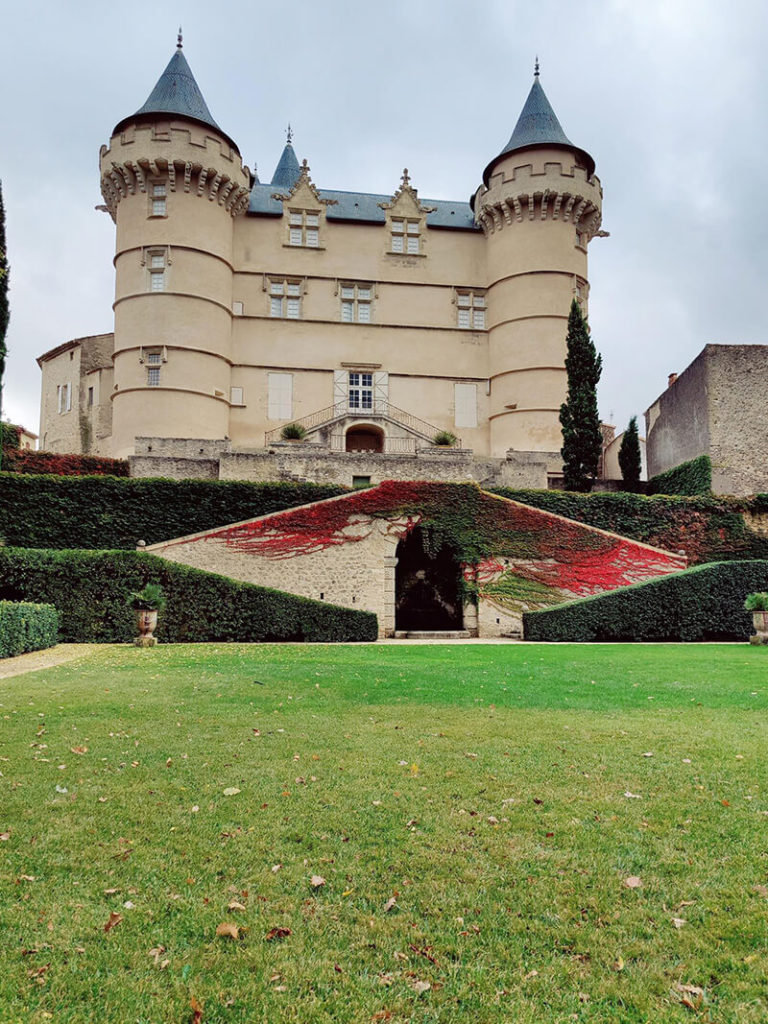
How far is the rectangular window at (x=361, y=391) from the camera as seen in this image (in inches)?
1455

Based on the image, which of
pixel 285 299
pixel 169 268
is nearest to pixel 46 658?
pixel 169 268

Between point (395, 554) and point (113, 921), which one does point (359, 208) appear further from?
point (113, 921)

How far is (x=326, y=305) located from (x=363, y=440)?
25.1 feet

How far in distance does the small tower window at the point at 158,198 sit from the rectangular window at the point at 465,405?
676 inches

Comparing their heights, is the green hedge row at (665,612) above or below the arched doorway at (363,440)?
below

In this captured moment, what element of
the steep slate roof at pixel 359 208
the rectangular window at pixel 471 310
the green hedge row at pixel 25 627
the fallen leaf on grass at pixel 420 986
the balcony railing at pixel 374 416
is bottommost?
the fallen leaf on grass at pixel 420 986

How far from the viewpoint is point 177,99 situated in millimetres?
33906

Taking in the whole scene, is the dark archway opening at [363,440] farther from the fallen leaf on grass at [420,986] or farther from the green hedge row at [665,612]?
the fallen leaf on grass at [420,986]

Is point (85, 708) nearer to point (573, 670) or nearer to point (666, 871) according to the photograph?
point (666, 871)

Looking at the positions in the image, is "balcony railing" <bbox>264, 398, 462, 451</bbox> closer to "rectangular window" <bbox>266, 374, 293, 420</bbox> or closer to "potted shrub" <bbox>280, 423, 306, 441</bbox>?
"rectangular window" <bbox>266, 374, 293, 420</bbox>

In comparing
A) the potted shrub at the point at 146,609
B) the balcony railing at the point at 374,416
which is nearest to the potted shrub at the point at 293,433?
the balcony railing at the point at 374,416

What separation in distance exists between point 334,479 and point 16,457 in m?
12.2

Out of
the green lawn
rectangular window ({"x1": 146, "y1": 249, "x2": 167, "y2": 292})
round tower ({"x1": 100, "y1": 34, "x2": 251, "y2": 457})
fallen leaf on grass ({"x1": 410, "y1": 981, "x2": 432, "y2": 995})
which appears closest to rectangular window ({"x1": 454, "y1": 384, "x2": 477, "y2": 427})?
round tower ({"x1": 100, "y1": 34, "x2": 251, "y2": 457})

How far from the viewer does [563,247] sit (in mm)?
36062
